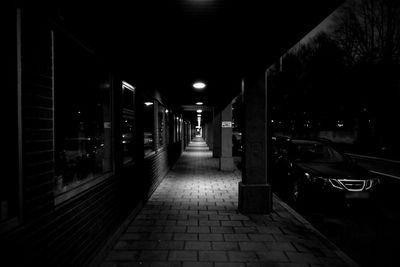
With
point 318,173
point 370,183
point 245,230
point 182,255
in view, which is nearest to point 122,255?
point 182,255

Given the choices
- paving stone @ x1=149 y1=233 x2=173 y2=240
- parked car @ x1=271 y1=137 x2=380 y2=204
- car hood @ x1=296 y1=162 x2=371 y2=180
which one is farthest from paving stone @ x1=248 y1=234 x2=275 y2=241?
car hood @ x1=296 y1=162 x2=371 y2=180

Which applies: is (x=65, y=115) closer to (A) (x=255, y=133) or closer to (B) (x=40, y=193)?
(B) (x=40, y=193)

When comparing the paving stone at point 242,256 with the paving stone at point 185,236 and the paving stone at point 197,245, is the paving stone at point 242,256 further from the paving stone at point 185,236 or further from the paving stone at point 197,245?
the paving stone at point 185,236

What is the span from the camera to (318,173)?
23.2ft

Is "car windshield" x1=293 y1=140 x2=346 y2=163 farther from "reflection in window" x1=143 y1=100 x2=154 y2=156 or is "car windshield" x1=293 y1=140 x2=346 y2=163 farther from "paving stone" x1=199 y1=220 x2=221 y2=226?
"reflection in window" x1=143 y1=100 x2=154 y2=156

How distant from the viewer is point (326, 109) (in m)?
31.8

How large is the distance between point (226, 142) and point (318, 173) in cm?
800

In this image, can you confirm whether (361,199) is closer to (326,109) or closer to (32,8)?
(32,8)

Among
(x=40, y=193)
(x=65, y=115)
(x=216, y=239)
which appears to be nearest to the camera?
(x=40, y=193)

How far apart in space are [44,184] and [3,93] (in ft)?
3.04

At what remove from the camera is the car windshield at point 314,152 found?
8258mm

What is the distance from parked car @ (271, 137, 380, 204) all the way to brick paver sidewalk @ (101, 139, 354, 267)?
27.4 inches

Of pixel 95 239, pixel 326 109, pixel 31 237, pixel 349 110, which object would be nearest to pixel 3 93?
pixel 31 237

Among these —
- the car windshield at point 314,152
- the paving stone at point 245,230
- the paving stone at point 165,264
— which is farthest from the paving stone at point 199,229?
the car windshield at point 314,152
